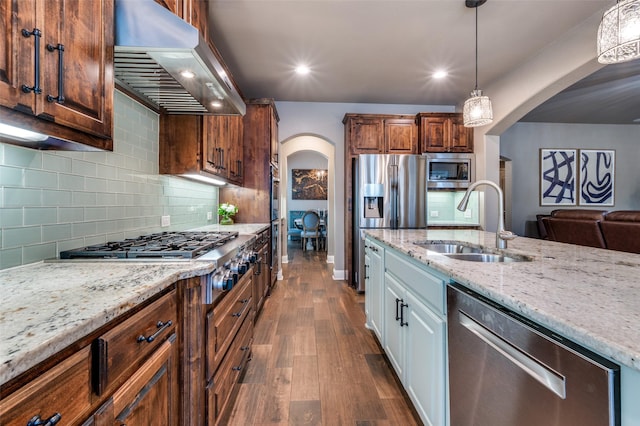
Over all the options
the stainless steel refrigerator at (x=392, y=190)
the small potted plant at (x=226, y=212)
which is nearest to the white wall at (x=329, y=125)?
the stainless steel refrigerator at (x=392, y=190)

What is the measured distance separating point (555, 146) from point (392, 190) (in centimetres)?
464

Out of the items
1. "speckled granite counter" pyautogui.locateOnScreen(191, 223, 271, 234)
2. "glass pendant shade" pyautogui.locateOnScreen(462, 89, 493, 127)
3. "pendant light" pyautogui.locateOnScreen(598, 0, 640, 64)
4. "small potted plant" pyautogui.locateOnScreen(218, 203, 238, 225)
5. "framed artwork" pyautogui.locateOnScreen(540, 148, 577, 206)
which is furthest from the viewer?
"framed artwork" pyautogui.locateOnScreen(540, 148, 577, 206)

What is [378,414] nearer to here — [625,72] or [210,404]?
[210,404]

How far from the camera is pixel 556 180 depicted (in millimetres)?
5969

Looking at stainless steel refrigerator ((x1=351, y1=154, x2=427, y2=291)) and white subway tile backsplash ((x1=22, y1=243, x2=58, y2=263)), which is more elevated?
stainless steel refrigerator ((x1=351, y1=154, x2=427, y2=291))

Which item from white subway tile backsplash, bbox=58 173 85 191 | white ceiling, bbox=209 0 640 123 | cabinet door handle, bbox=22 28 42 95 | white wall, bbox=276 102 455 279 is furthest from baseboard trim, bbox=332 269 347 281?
cabinet door handle, bbox=22 28 42 95

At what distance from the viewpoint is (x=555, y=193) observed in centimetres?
597

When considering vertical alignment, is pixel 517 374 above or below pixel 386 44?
below

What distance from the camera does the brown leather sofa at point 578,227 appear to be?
3.85m

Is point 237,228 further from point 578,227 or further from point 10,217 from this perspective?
point 578,227

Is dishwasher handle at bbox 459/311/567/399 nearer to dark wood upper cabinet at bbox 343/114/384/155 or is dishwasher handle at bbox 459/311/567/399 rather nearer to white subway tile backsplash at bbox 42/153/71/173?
white subway tile backsplash at bbox 42/153/71/173

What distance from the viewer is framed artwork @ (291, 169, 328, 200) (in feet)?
29.7

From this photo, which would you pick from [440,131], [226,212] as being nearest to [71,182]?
[226,212]

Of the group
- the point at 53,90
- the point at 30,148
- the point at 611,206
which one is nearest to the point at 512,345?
the point at 53,90
